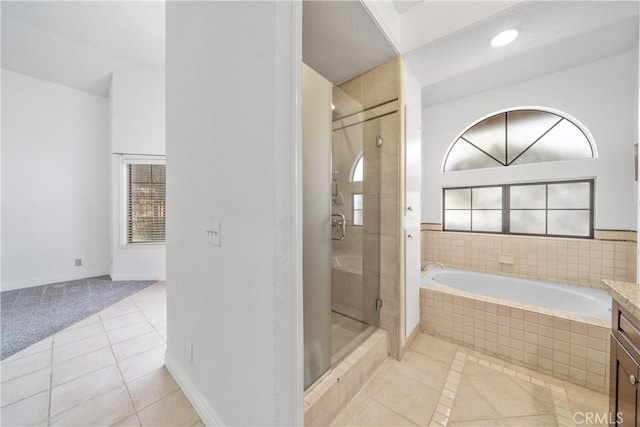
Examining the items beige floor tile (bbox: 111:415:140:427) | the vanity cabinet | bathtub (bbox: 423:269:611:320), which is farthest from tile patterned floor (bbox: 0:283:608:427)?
bathtub (bbox: 423:269:611:320)

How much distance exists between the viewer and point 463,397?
4.88ft

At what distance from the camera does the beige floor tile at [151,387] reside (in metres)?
1.38

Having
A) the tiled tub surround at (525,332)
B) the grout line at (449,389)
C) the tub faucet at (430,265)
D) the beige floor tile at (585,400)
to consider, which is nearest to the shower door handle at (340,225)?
the tiled tub surround at (525,332)

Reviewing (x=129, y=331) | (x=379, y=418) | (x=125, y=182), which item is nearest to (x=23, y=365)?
(x=129, y=331)

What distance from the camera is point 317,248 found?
1.35m

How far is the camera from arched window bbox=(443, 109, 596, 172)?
2412mm

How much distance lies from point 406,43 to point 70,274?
17.5 feet

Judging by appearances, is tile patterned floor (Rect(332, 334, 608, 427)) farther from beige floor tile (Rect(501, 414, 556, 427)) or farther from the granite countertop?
the granite countertop

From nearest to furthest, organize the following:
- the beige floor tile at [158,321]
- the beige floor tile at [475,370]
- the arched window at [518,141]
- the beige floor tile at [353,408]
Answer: the beige floor tile at [353,408] < the beige floor tile at [475,370] < the beige floor tile at [158,321] < the arched window at [518,141]

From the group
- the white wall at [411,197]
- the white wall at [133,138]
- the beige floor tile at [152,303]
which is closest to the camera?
the white wall at [411,197]

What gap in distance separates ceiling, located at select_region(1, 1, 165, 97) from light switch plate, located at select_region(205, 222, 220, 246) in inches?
111

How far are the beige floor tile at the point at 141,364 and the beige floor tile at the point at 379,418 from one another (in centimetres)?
142

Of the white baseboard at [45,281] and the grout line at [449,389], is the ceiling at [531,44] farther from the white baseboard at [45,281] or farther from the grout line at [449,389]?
the white baseboard at [45,281]

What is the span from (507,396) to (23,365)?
329 centimetres
